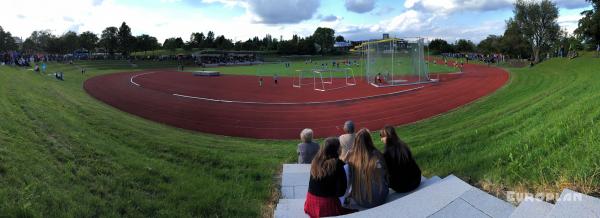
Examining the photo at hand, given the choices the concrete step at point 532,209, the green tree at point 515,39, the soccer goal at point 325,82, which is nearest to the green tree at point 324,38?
the green tree at point 515,39

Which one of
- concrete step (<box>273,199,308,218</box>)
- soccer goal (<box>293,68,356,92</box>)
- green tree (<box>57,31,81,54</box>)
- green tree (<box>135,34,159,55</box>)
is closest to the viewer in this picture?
concrete step (<box>273,199,308,218</box>)

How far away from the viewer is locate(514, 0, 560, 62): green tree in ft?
233

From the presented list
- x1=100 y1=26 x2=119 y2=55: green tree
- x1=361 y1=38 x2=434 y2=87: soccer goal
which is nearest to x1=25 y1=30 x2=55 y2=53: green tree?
x1=100 y1=26 x2=119 y2=55: green tree

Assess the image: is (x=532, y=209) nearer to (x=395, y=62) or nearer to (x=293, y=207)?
(x=293, y=207)

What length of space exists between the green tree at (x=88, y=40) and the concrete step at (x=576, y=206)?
130m

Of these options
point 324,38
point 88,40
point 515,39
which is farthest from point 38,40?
point 515,39

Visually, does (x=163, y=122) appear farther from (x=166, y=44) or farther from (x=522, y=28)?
(x=166, y=44)

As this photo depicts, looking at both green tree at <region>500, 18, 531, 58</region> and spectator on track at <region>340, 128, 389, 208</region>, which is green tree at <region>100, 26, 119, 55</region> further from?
spectator on track at <region>340, 128, 389, 208</region>

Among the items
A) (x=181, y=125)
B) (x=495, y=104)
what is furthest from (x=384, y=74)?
(x=181, y=125)

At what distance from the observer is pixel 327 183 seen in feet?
20.4

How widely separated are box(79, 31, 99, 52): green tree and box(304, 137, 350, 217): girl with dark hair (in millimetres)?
126909

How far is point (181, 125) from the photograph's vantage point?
23.7 m

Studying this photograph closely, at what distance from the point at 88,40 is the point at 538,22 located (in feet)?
367

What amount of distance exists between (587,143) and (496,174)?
1492 millimetres
